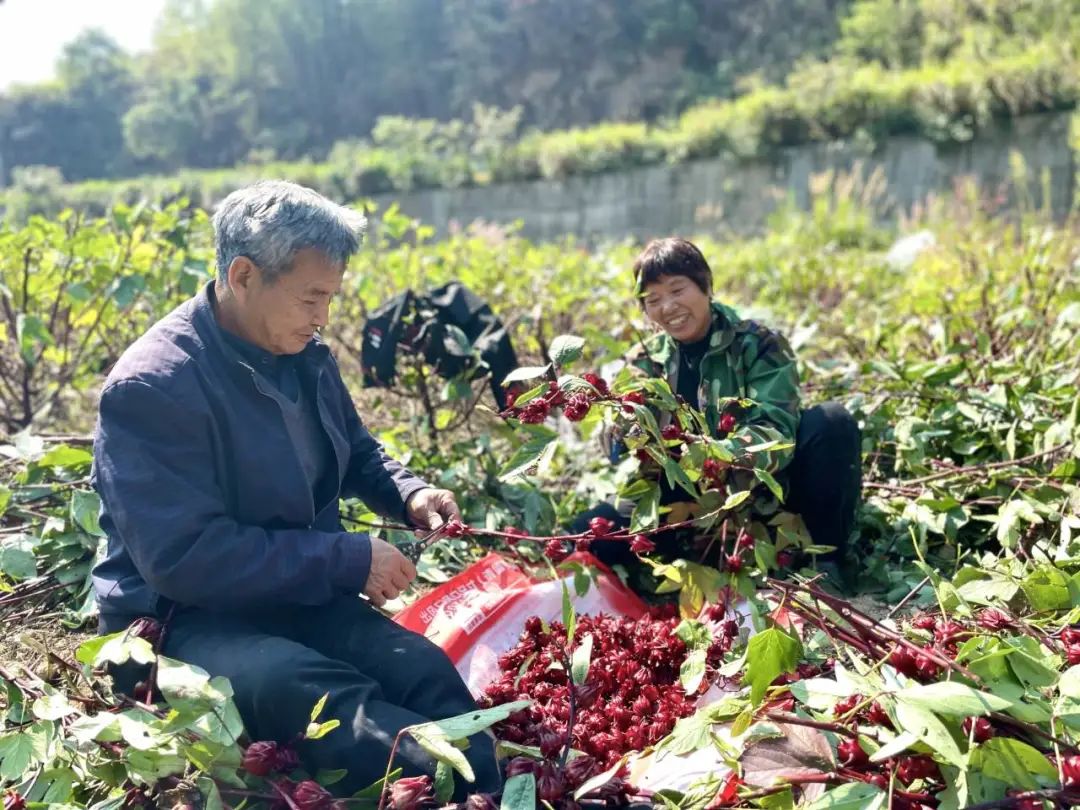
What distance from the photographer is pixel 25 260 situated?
11.1 feet

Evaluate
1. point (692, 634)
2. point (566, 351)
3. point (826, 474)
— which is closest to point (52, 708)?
point (566, 351)

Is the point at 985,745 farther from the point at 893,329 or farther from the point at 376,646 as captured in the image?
the point at 893,329

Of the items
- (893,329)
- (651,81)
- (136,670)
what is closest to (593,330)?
(893,329)

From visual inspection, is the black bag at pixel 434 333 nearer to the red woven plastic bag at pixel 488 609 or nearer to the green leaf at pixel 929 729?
the red woven plastic bag at pixel 488 609

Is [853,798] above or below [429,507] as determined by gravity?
below

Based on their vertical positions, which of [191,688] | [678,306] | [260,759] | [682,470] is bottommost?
[260,759]

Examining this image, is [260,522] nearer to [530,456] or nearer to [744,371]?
[530,456]

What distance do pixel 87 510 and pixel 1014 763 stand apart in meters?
2.13

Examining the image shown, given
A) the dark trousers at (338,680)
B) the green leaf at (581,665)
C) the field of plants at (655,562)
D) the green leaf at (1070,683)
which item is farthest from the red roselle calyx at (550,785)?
the green leaf at (1070,683)

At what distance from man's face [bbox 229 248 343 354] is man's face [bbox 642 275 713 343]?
3.33 feet

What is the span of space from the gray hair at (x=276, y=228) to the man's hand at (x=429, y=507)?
0.59 m

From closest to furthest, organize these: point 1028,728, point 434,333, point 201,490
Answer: point 1028,728, point 201,490, point 434,333

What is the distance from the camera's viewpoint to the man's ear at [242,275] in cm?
184

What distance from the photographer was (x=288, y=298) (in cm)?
187
